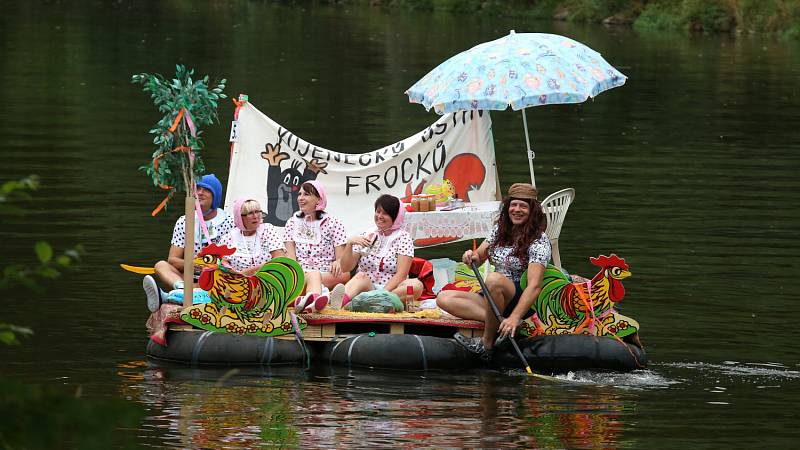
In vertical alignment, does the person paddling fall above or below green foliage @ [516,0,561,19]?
below

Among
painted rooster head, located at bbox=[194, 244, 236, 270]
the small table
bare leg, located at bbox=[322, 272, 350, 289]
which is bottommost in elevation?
bare leg, located at bbox=[322, 272, 350, 289]

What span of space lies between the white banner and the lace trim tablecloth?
0.84 meters

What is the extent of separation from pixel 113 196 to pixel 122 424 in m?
14.2

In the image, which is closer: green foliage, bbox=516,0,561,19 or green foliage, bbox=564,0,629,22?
green foliage, bbox=564,0,629,22

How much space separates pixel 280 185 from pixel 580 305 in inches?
139

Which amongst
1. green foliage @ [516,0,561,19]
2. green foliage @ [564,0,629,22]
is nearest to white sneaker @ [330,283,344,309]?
green foliage @ [564,0,629,22]

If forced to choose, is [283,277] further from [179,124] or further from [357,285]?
[179,124]

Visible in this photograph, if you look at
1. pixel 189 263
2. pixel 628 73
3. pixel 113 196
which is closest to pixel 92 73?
pixel 628 73

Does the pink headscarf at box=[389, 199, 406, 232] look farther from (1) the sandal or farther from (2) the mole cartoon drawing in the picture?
(2) the mole cartoon drawing

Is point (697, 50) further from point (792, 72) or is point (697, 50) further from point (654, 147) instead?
point (654, 147)

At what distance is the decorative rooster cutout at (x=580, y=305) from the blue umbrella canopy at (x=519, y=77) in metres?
1.38

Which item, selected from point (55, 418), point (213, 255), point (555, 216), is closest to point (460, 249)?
point (555, 216)

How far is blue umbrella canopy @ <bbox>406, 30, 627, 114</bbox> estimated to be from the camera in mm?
12312

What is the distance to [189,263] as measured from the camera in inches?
464
